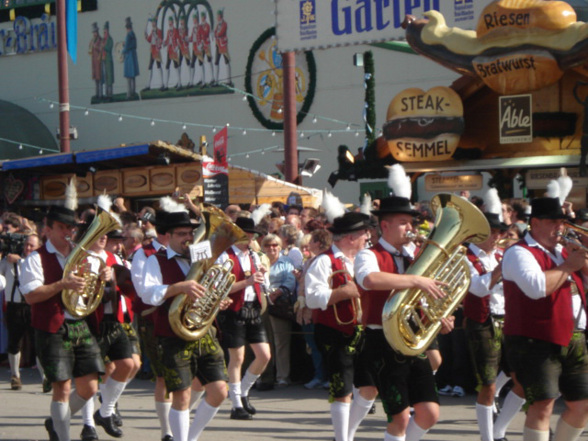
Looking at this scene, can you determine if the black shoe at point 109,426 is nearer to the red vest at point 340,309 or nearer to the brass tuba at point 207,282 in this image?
the brass tuba at point 207,282

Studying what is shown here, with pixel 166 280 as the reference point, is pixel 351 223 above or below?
above

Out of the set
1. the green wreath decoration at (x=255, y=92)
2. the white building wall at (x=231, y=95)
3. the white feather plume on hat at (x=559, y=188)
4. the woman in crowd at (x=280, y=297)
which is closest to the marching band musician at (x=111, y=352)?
the woman in crowd at (x=280, y=297)

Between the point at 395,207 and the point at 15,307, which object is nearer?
the point at 395,207

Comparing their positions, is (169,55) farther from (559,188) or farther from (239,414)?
(559,188)

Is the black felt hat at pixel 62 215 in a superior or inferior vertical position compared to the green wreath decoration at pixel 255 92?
inferior

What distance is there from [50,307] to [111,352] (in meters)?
1.17

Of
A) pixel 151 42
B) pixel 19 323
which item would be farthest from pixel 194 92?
pixel 19 323

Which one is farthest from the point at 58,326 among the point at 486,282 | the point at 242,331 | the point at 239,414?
the point at 486,282

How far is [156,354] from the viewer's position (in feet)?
24.0

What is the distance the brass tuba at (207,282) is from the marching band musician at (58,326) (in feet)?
2.70

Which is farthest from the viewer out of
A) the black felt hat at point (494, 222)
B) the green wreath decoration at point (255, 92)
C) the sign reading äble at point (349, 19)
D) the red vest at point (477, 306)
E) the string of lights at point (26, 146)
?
the string of lights at point (26, 146)

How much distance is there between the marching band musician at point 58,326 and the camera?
7.23 m

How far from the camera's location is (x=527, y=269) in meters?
5.98

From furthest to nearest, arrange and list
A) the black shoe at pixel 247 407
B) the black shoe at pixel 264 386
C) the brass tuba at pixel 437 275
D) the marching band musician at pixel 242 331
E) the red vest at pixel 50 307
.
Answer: the black shoe at pixel 264 386 → the black shoe at pixel 247 407 → the marching band musician at pixel 242 331 → the red vest at pixel 50 307 → the brass tuba at pixel 437 275
